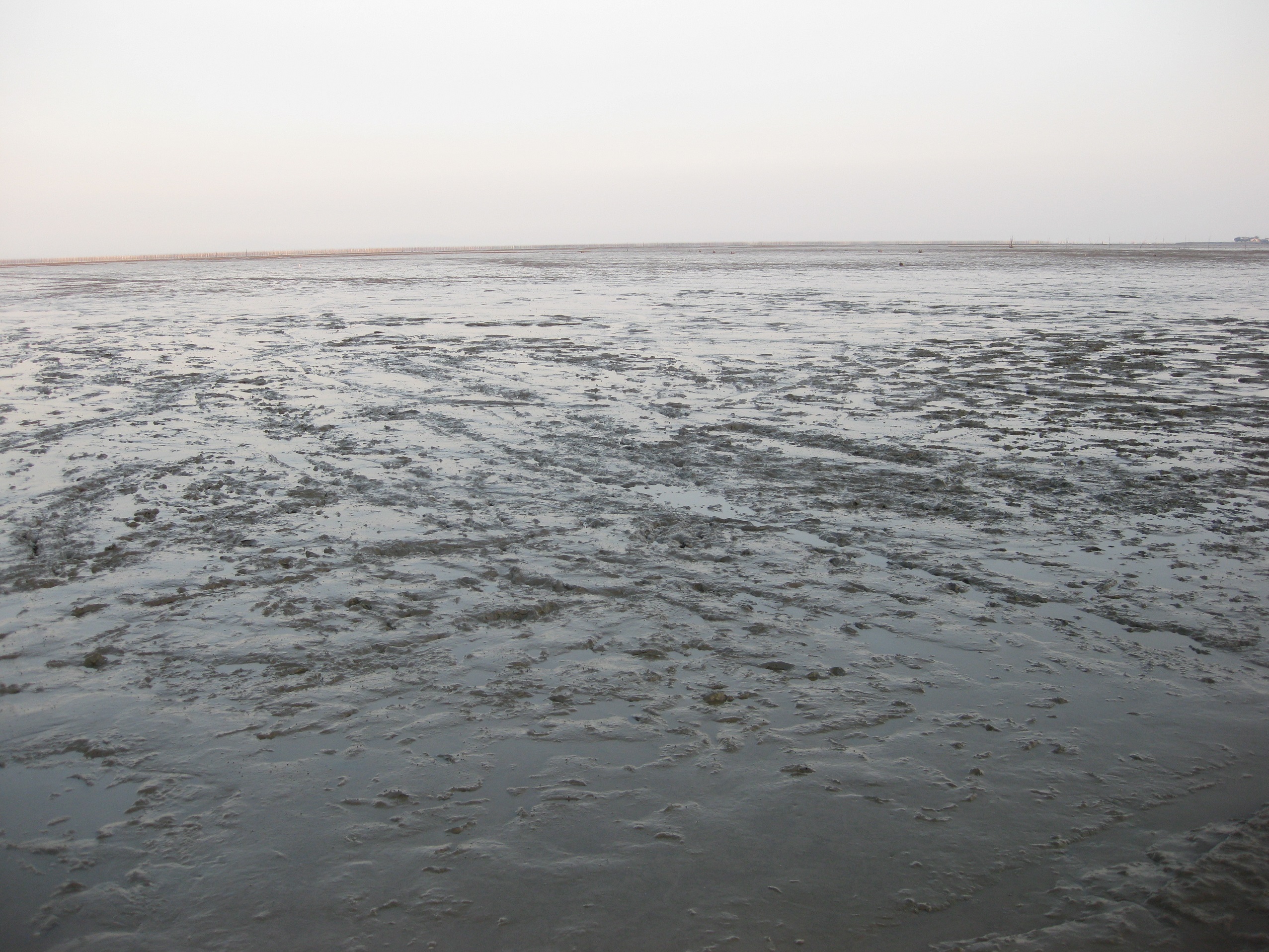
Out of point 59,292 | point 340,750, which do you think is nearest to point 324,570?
point 340,750

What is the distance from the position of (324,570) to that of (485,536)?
4.48 ft

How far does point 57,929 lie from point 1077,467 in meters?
9.38

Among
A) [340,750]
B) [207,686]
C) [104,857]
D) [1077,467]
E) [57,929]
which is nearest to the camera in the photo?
[57,929]

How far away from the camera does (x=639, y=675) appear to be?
5.21 meters

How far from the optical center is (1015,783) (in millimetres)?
4137

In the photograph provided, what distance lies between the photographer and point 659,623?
5.89 meters

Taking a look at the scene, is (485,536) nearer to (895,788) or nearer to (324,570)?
(324,570)

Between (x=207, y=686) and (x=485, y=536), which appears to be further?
(x=485, y=536)

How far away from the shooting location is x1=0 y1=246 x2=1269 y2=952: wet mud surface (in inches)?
138

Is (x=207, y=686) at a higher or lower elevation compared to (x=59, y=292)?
lower

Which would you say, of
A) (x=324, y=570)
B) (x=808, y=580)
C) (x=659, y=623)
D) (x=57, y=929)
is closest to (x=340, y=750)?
(x=57, y=929)

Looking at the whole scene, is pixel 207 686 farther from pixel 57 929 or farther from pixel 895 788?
pixel 895 788

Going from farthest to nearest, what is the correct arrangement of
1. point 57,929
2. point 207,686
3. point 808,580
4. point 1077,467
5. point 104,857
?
point 1077,467
point 808,580
point 207,686
point 104,857
point 57,929

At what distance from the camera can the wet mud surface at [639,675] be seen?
3494mm
